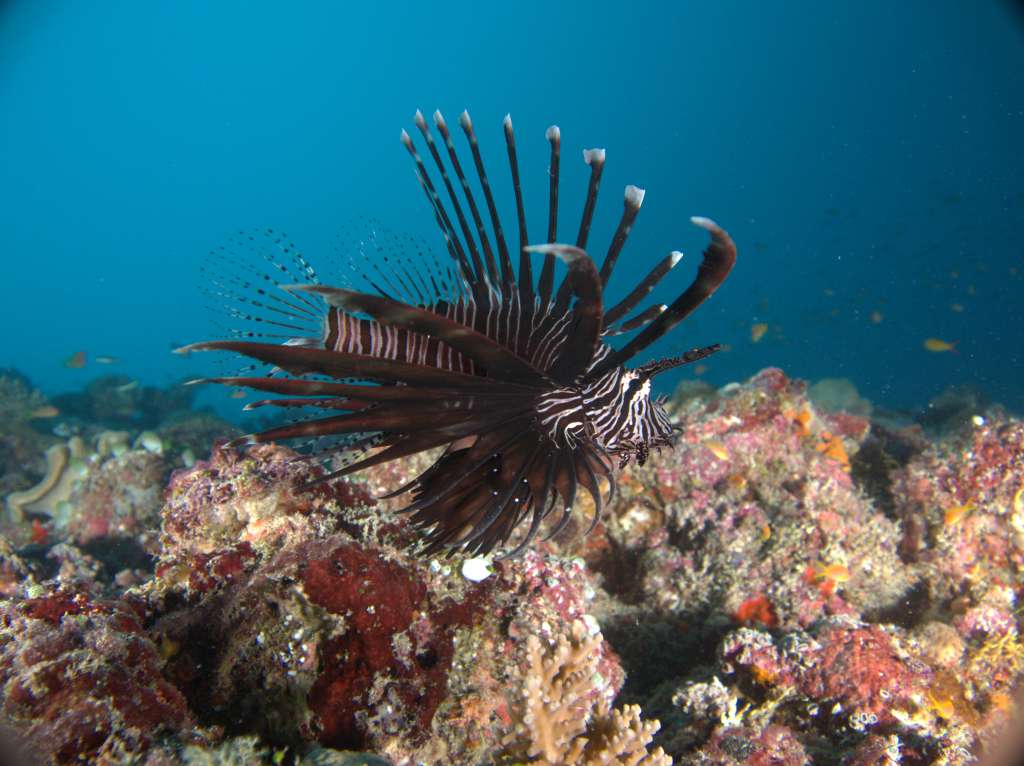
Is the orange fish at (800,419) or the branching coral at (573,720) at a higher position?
the orange fish at (800,419)

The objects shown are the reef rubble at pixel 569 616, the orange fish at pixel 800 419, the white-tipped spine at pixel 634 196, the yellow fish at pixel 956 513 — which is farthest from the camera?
the orange fish at pixel 800 419

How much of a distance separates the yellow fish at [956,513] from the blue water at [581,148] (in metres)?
14.5

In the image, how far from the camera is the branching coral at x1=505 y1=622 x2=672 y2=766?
262 centimetres

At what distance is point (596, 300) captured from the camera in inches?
84.8

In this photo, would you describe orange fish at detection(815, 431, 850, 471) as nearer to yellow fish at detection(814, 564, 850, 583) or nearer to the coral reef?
yellow fish at detection(814, 564, 850, 583)

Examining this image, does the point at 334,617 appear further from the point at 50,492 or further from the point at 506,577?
the point at 50,492

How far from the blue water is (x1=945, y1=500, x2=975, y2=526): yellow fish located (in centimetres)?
1454

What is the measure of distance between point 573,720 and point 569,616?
81 cm

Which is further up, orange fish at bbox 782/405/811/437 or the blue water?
the blue water

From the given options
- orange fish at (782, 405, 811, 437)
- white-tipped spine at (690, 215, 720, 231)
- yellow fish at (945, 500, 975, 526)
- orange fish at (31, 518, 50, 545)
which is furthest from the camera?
orange fish at (31, 518, 50, 545)

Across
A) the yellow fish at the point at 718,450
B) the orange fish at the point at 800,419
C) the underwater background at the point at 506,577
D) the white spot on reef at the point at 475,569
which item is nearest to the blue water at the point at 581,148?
the orange fish at the point at 800,419

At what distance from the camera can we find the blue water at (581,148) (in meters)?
59.2

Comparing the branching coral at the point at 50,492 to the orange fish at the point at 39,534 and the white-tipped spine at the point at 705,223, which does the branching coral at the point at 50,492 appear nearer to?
the orange fish at the point at 39,534

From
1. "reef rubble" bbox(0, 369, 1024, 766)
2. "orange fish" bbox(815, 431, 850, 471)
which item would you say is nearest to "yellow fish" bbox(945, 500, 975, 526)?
"reef rubble" bbox(0, 369, 1024, 766)
